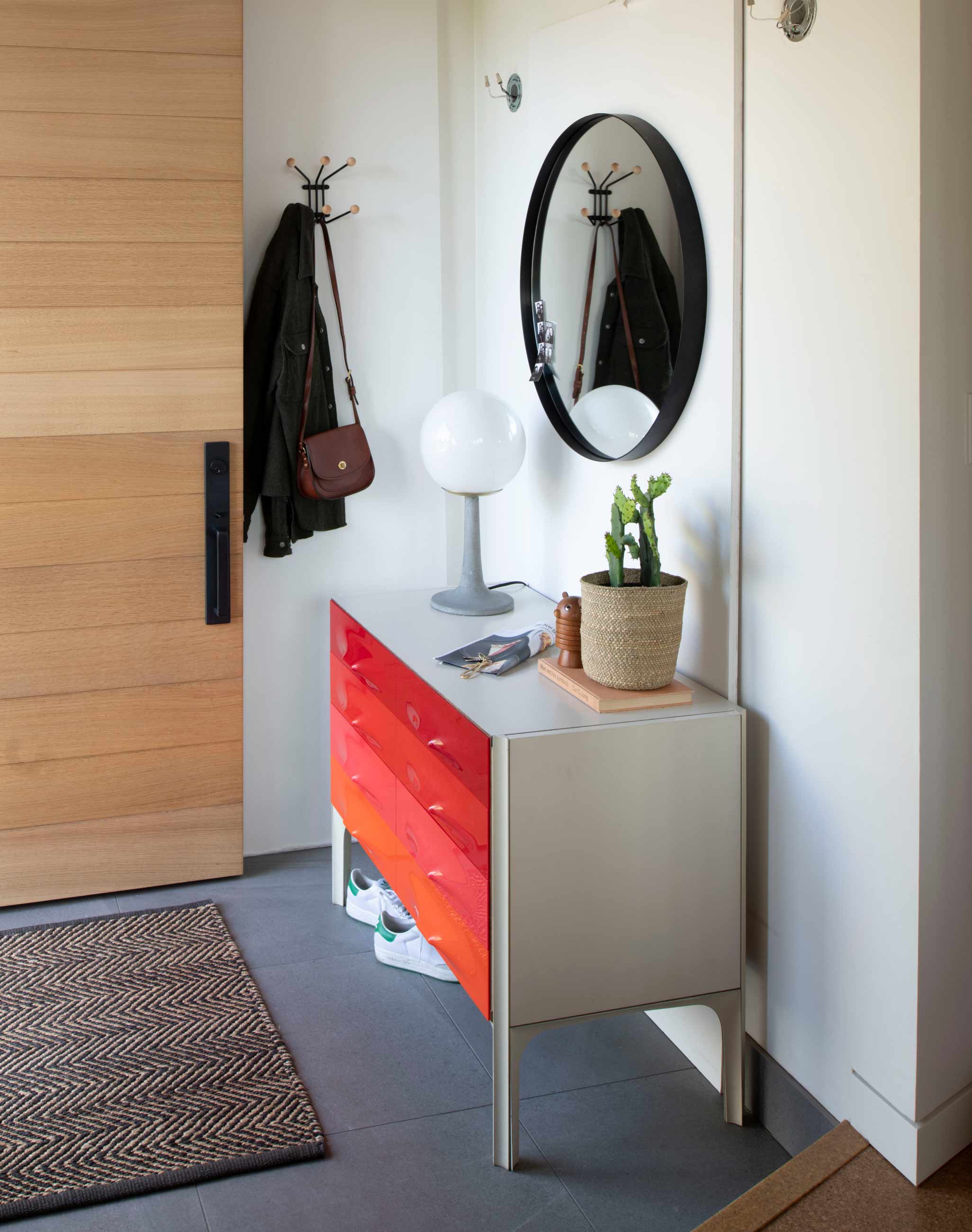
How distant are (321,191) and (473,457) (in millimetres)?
→ 947

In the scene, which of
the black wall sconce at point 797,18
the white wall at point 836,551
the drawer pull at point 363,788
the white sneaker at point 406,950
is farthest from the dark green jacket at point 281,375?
the black wall sconce at point 797,18

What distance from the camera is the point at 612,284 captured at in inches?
93.0

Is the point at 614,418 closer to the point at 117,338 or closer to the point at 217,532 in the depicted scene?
the point at 217,532

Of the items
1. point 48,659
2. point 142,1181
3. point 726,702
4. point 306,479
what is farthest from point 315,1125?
point 306,479

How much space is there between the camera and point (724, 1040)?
2.06 m

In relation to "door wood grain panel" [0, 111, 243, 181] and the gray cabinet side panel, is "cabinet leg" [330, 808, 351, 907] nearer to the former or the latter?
the gray cabinet side panel

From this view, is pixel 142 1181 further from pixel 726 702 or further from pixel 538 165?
pixel 538 165

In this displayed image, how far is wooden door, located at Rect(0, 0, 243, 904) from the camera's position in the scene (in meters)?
Answer: 2.69

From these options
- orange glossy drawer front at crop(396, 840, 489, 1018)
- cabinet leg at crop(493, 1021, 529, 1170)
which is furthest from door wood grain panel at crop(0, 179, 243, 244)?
cabinet leg at crop(493, 1021, 529, 1170)

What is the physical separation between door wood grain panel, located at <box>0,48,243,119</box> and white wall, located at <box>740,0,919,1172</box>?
1.42m

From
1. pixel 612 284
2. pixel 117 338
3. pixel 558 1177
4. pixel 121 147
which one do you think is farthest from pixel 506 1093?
pixel 121 147

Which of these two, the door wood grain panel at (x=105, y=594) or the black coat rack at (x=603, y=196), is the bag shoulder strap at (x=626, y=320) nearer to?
the black coat rack at (x=603, y=196)

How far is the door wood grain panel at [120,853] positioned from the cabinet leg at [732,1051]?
4.94 feet

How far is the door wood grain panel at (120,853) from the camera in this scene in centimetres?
291
